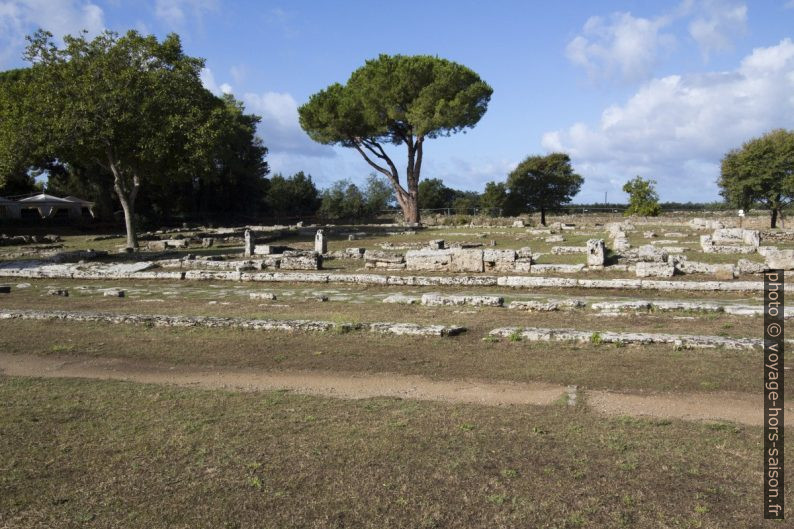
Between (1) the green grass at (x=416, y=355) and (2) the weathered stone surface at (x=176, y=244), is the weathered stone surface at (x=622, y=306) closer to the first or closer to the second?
(1) the green grass at (x=416, y=355)

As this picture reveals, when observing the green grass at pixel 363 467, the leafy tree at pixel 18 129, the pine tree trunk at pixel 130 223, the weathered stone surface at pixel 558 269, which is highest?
the leafy tree at pixel 18 129

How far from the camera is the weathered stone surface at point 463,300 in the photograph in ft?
44.5

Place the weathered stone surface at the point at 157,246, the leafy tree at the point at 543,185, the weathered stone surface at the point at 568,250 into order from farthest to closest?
the leafy tree at the point at 543,185 → the weathered stone surface at the point at 157,246 → the weathered stone surface at the point at 568,250

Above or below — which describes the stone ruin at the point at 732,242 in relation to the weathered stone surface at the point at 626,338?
above

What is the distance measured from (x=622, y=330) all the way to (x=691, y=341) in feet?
4.89

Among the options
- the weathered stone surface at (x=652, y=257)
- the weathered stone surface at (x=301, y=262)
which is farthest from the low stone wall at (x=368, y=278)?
the weathered stone surface at (x=652, y=257)

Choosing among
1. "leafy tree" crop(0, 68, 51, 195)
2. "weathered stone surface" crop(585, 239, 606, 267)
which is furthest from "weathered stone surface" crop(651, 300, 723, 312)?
"leafy tree" crop(0, 68, 51, 195)

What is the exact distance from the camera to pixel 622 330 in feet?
35.2

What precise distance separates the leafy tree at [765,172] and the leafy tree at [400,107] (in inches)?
838

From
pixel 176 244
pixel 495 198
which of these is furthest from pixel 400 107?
pixel 176 244

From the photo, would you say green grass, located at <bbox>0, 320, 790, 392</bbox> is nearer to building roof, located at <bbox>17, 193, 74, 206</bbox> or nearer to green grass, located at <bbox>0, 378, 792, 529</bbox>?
green grass, located at <bbox>0, 378, 792, 529</bbox>

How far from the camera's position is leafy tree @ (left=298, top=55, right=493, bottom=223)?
46594 mm

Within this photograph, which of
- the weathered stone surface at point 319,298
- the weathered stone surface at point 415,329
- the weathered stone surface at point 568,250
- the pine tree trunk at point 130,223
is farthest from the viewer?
the pine tree trunk at point 130,223

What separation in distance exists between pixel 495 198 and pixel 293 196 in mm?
21949
